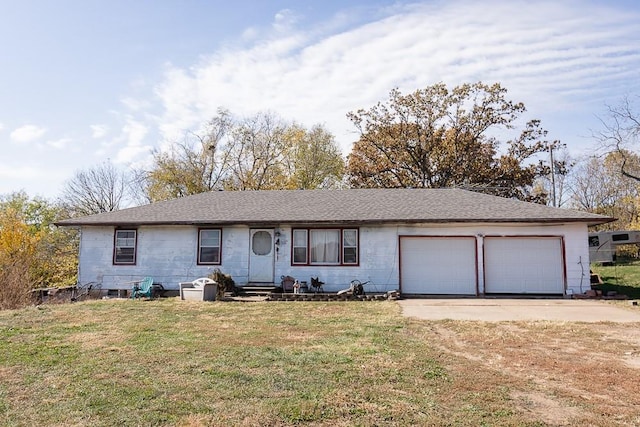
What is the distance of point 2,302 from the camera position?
13.8 meters

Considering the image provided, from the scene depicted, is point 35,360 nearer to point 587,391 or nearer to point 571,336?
point 587,391

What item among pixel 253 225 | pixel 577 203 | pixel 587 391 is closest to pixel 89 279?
pixel 253 225

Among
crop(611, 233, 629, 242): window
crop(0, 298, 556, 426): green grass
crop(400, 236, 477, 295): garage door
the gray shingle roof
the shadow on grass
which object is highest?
the gray shingle roof

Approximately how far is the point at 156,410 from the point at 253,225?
12.3 metres

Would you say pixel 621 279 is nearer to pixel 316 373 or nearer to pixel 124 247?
pixel 316 373

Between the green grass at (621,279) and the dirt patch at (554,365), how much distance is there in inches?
343

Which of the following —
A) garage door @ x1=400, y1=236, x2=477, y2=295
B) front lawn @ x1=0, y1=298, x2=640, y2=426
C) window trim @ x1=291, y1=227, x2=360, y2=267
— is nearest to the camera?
front lawn @ x1=0, y1=298, x2=640, y2=426

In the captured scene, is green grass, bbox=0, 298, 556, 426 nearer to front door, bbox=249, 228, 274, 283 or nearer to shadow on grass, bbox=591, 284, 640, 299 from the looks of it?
front door, bbox=249, 228, 274, 283

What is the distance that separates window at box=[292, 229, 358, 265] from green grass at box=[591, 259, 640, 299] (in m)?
8.74

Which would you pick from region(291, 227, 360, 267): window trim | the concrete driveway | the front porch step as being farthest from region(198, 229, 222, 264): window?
the concrete driveway

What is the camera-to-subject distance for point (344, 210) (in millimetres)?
17391

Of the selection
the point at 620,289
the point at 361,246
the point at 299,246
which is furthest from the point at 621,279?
the point at 299,246

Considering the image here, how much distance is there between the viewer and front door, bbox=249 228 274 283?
1688cm

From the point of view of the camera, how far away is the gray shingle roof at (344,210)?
52.4ft
